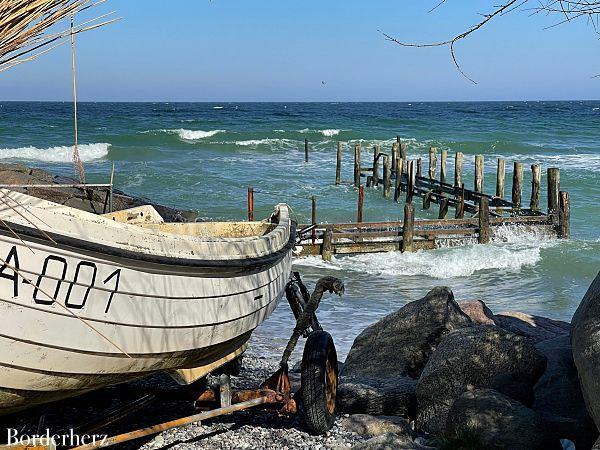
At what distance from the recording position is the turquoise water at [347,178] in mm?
14375

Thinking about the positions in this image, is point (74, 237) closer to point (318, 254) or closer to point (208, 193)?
point (318, 254)

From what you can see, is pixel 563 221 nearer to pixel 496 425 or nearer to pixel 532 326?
pixel 532 326

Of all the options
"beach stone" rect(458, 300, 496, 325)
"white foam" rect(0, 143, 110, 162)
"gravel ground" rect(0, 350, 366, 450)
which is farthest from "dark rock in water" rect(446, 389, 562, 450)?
"white foam" rect(0, 143, 110, 162)

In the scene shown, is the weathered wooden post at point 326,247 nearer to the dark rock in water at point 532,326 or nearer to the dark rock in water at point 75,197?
the dark rock in water at point 75,197

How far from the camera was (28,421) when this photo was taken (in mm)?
5078

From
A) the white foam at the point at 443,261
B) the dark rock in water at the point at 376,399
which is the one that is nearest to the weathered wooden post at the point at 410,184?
the white foam at the point at 443,261

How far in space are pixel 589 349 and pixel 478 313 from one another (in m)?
3.62

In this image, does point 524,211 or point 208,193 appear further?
point 208,193

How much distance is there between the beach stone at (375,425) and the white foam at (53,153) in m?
38.8

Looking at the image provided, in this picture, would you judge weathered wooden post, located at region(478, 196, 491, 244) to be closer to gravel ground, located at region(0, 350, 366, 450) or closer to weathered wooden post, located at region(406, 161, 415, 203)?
weathered wooden post, located at region(406, 161, 415, 203)

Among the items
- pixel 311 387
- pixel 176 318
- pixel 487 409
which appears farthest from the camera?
pixel 311 387

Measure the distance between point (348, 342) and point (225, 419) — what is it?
429 centimetres

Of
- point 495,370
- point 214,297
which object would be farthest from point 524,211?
point 214,297

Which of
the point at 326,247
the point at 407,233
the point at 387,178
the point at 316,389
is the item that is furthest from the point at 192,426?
the point at 387,178
